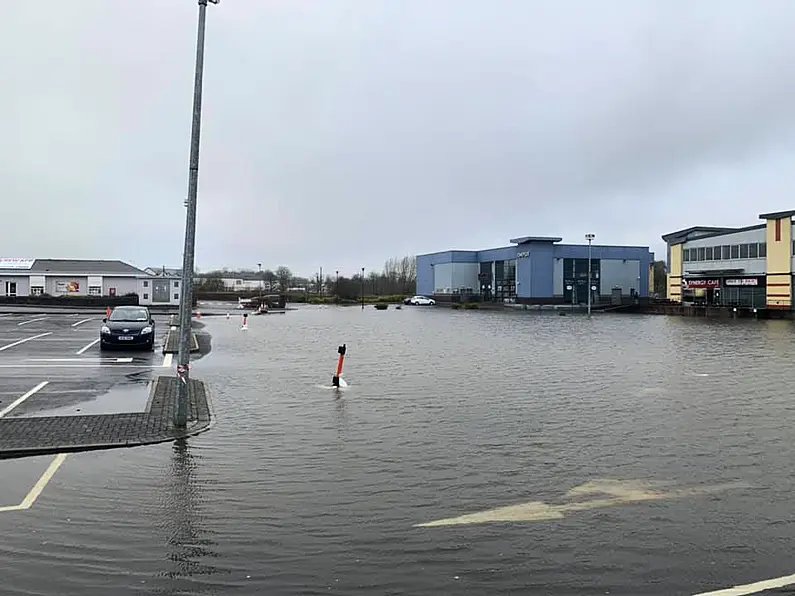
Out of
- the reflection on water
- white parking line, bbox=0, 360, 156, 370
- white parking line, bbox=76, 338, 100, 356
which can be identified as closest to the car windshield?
white parking line, bbox=76, 338, 100, 356

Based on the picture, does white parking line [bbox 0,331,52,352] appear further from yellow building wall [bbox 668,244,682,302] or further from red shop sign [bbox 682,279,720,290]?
yellow building wall [bbox 668,244,682,302]

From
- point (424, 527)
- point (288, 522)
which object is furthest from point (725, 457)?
point (288, 522)

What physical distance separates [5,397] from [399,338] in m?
20.8

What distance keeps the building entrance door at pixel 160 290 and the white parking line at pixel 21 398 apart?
62.2m

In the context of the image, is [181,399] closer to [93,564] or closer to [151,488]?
[151,488]

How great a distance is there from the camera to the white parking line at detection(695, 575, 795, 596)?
500 centimetres

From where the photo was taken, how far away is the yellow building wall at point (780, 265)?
207 ft

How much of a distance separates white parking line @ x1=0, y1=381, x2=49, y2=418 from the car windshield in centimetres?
956

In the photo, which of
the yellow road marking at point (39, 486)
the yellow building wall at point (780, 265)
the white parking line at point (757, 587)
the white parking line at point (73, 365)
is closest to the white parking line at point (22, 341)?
the white parking line at point (73, 365)

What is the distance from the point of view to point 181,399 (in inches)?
419

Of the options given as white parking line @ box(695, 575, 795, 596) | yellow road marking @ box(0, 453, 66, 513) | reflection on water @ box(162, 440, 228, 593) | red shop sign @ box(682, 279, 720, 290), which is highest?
red shop sign @ box(682, 279, 720, 290)

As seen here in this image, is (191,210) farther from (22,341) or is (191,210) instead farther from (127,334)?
(22,341)

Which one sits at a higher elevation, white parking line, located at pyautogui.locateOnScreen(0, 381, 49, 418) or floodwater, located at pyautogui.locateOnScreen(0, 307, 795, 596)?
white parking line, located at pyautogui.locateOnScreen(0, 381, 49, 418)

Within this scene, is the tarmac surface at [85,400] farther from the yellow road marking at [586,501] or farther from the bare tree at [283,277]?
the bare tree at [283,277]
